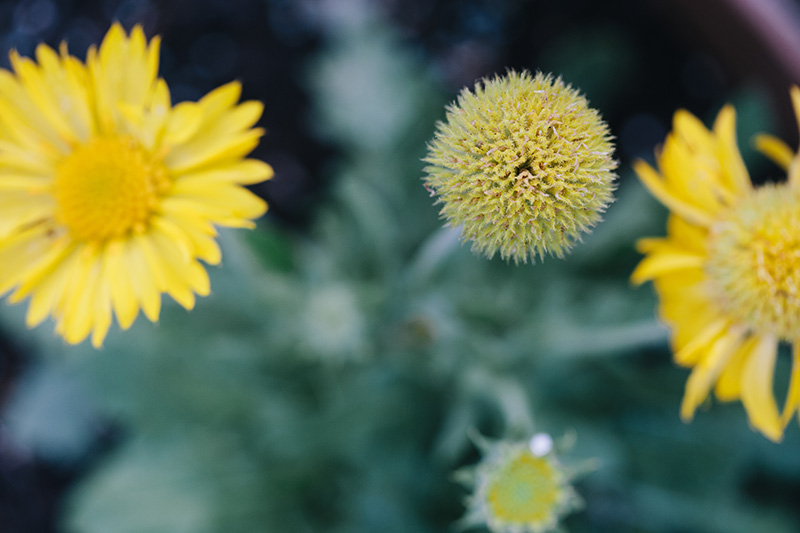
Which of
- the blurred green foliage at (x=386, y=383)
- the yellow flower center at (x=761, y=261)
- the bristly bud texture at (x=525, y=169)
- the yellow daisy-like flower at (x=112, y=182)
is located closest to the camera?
the bristly bud texture at (x=525, y=169)

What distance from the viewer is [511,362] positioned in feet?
5.35

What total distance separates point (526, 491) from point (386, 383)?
73cm

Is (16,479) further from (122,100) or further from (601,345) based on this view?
(601,345)

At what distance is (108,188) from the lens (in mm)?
1188

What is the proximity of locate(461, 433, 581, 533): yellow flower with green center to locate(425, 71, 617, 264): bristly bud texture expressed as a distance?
0.47 metres

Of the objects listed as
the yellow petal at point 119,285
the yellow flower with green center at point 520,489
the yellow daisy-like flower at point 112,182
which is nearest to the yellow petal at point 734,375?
the yellow flower with green center at point 520,489

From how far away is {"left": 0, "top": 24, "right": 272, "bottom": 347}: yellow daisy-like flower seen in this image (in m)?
1.06

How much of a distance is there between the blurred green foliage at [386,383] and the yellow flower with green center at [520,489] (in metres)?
0.33

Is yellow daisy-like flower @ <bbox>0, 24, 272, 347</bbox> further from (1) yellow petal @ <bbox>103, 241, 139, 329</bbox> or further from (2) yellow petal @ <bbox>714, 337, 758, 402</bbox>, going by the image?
(2) yellow petal @ <bbox>714, 337, 758, 402</bbox>

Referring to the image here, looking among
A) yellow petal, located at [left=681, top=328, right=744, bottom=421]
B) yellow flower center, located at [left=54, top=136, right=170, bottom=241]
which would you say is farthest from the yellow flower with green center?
yellow flower center, located at [left=54, top=136, right=170, bottom=241]

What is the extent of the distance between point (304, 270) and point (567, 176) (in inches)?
49.4

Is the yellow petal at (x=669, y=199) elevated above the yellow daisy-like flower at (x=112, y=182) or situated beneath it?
situated beneath

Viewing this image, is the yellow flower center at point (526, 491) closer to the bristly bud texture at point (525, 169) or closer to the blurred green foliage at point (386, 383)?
the blurred green foliage at point (386, 383)

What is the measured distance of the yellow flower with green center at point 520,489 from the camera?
1124 mm
